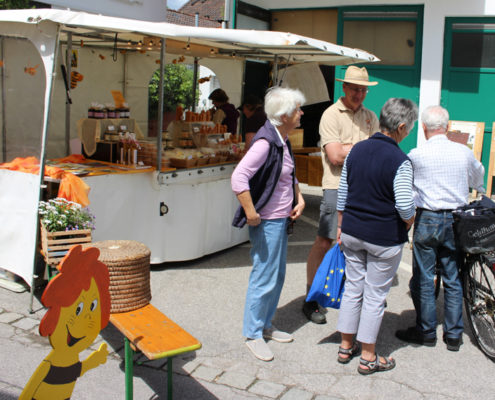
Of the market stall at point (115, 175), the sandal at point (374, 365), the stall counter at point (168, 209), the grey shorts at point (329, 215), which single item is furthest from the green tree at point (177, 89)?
the sandal at point (374, 365)

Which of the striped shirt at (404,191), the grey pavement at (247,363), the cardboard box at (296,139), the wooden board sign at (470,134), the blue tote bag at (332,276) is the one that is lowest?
the grey pavement at (247,363)

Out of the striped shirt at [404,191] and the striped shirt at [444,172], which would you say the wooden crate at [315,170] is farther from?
the striped shirt at [404,191]

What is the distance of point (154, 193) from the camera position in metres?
5.34

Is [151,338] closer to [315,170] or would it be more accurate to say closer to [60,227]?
[60,227]

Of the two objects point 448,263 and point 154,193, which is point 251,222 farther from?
point 154,193

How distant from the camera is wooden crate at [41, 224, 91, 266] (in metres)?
4.27

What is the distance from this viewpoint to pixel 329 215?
4.38 meters

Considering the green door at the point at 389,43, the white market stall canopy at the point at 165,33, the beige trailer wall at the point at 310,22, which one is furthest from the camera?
the beige trailer wall at the point at 310,22

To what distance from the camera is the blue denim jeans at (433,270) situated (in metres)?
3.82

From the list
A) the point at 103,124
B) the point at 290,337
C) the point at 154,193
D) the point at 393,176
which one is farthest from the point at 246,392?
the point at 103,124

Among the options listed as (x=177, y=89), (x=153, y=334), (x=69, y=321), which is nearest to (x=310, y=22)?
(x=153, y=334)

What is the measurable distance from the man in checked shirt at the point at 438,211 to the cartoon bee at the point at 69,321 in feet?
7.08

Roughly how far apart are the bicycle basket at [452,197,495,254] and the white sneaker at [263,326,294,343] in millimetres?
1323

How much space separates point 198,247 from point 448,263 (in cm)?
258
